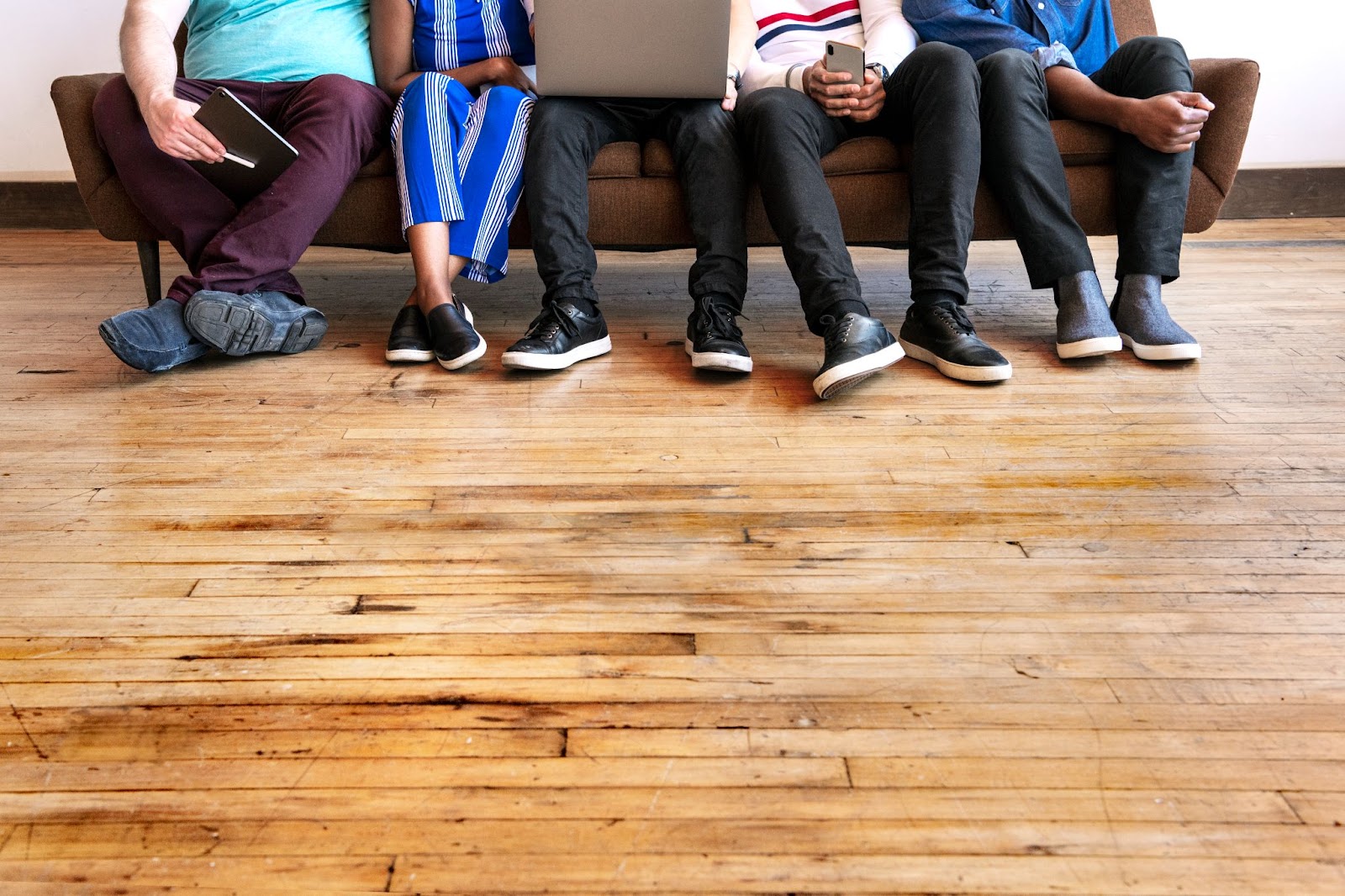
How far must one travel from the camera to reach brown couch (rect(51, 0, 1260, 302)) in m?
2.21

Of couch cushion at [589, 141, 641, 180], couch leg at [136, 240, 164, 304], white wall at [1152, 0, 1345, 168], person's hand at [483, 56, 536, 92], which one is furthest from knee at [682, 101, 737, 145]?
white wall at [1152, 0, 1345, 168]

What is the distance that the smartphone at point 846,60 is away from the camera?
6.84 ft

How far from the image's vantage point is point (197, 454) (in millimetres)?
1687

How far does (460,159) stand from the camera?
2168 millimetres

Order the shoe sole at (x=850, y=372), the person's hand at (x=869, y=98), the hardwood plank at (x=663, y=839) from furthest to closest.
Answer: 1. the person's hand at (x=869, y=98)
2. the shoe sole at (x=850, y=372)
3. the hardwood plank at (x=663, y=839)

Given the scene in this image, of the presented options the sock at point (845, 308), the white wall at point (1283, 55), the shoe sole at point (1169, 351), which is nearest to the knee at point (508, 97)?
the sock at point (845, 308)

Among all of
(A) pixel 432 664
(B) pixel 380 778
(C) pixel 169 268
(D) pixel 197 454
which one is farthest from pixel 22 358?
(B) pixel 380 778

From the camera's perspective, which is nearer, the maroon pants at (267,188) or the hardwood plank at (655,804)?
the hardwood plank at (655,804)

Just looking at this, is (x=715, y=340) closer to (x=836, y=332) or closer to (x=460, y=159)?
(x=836, y=332)

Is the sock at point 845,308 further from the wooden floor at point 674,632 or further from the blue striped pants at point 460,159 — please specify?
the blue striped pants at point 460,159

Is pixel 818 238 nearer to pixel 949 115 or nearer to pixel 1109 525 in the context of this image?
pixel 949 115

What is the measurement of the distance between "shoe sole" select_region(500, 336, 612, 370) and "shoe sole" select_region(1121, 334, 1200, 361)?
1.08 meters

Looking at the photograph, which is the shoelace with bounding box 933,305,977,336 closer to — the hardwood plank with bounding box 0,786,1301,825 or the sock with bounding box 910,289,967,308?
the sock with bounding box 910,289,967,308

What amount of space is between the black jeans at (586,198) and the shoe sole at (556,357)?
101mm
